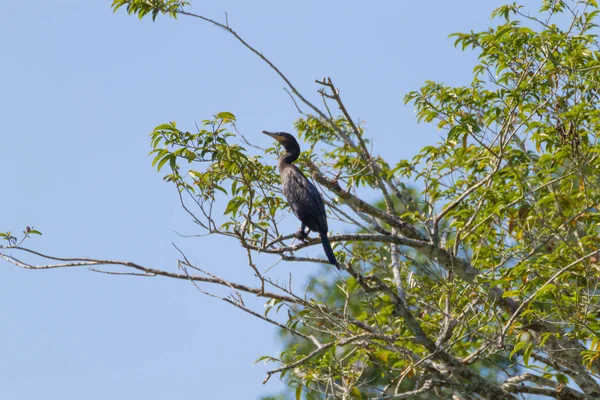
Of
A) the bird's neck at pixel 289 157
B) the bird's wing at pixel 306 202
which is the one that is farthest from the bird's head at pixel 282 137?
the bird's wing at pixel 306 202

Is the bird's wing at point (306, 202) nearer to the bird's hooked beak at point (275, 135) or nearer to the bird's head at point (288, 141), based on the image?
the bird's head at point (288, 141)

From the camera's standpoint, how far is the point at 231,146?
211 inches

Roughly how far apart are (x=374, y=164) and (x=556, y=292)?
6.45 feet

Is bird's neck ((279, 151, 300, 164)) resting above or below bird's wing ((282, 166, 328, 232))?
above

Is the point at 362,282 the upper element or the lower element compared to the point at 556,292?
upper

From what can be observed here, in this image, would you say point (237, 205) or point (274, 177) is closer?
point (237, 205)

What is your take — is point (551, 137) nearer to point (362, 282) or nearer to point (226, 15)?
point (362, 282)

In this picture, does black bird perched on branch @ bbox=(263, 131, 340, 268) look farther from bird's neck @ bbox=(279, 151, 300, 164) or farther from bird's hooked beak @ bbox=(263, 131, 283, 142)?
bird's hooked beak @ bbox=(263, 131, 283, 142)

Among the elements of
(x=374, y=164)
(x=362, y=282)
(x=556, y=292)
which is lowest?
(x=556, y=292)

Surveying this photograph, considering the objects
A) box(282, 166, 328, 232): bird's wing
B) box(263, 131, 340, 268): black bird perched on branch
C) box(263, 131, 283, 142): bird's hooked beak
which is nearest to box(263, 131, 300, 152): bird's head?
box(263, 131, 283, 142): bird's hooked beak

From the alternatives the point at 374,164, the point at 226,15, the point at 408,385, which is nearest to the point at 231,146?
the point at 226,15

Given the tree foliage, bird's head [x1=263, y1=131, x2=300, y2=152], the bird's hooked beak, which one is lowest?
the tree foliage

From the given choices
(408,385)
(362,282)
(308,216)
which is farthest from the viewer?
(408,385)

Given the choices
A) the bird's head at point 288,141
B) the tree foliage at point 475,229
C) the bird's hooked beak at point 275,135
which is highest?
the bird's hooked beak at point 275,135
